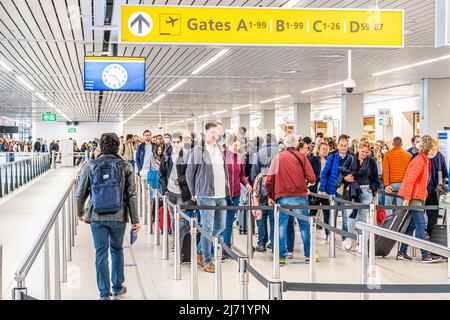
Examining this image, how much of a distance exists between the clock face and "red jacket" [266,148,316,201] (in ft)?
18.7

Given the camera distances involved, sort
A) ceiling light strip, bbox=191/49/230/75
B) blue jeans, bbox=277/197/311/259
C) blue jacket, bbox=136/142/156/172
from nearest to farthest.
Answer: blue jeans, bbox=277/197/311/259 < blue jacket, bbox=136/142/156/172 < ceiling light strip, bbox=191/49/230/75

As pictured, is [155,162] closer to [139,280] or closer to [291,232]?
[291,232]

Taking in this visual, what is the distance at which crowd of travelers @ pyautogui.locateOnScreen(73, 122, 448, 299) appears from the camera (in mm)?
5965

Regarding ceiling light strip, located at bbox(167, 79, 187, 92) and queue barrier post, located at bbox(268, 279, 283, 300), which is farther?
ceiling light strip, located at bbox(167, 79, 187, 92)

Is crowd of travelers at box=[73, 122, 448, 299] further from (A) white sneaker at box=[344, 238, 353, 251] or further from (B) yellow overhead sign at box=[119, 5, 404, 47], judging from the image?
(B) yellow overhead sign at box=[119, 5, 404, 47]

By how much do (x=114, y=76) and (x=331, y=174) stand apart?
5.44 metres

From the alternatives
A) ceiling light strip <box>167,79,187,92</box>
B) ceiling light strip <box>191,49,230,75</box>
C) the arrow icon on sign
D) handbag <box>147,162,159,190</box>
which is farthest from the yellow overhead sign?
ceiling light strip <box>167,79,187,92</box>

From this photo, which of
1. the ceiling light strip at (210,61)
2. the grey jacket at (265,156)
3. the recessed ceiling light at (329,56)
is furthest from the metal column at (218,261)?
the recessed ceiling light at (329,56)

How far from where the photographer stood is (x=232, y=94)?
1116 inches

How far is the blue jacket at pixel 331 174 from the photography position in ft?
31.5

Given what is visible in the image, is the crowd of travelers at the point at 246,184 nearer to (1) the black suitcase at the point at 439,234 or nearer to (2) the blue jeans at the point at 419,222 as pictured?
(2) the blue jeans at the point at 419,222

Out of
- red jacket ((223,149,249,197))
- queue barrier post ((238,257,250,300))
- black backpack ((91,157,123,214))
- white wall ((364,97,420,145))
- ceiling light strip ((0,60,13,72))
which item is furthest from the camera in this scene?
white wall ((364,97,420,145))

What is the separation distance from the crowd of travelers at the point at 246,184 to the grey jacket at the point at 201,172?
12mm

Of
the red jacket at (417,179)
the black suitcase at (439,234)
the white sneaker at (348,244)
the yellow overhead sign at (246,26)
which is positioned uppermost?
the yellow overhead sign at (246,26)
